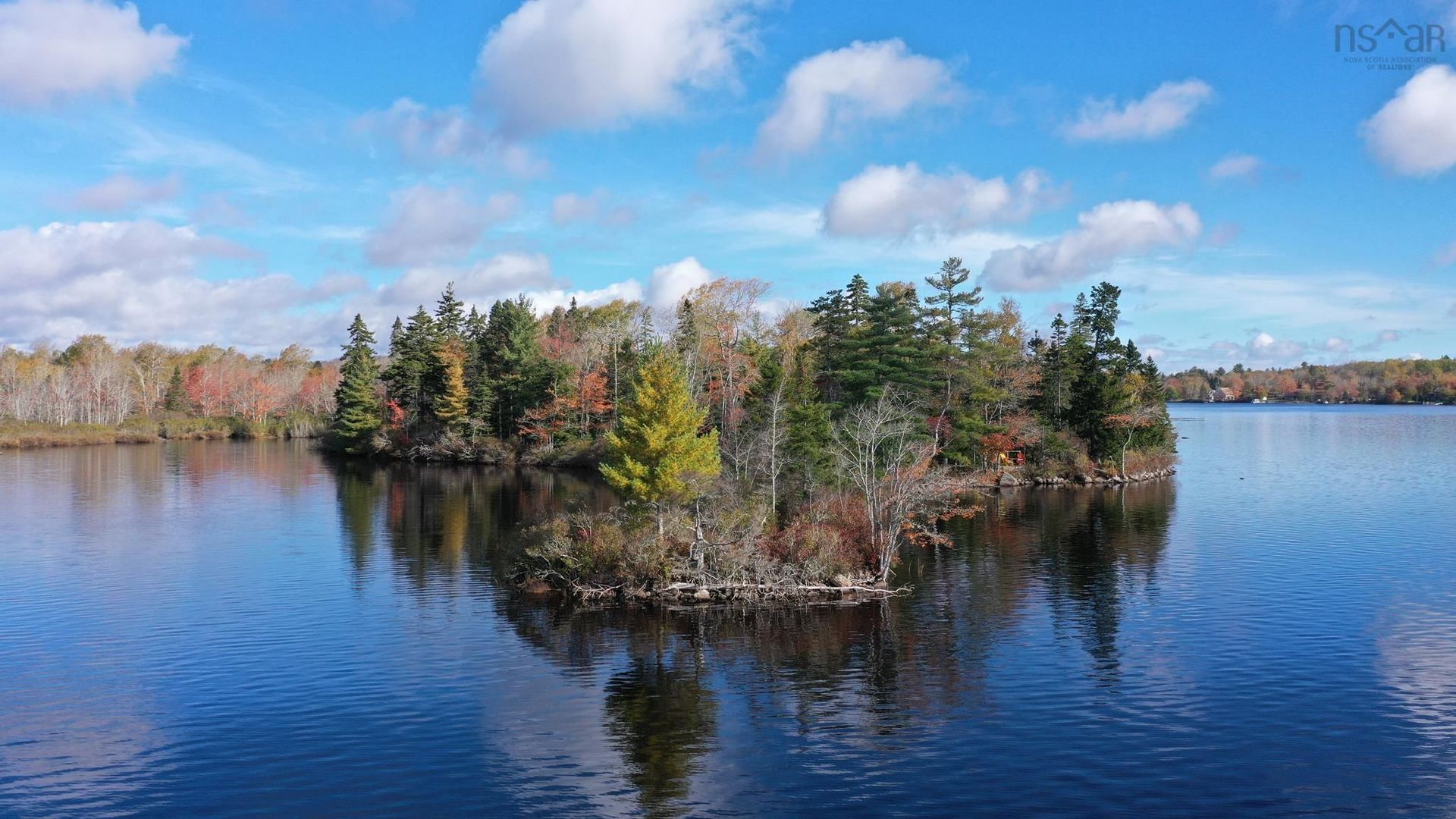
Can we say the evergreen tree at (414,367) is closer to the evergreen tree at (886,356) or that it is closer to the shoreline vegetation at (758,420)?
the shoreline vegetation at (758,420)

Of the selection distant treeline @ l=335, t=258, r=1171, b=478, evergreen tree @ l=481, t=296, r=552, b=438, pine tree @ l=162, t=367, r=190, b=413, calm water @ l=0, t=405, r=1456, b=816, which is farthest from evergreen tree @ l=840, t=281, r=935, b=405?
pine tree @ l=162, t=367, r=190, b=413

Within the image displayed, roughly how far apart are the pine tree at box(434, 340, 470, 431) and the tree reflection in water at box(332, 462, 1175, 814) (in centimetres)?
4400

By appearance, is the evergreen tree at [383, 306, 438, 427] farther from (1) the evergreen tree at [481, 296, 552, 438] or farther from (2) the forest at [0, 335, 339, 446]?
(2) the forest at [0, 335, 339, 446]

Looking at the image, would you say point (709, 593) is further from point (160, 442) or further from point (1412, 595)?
point (160, 442)

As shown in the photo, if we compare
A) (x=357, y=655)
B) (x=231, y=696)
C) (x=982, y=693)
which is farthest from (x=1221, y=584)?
(x=231, y=696)

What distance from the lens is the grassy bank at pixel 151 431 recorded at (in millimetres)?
119700

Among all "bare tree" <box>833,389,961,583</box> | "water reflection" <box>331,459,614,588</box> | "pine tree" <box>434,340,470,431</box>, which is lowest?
"water reflection" <box>331,459,614,588</box>

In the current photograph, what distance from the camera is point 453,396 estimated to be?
348ft

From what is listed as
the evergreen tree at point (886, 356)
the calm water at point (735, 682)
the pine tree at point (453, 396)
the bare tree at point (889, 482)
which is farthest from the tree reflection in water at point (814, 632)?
the pine tree at point (453, 396)

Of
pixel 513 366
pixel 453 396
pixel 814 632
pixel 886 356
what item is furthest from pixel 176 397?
pixel 814 632

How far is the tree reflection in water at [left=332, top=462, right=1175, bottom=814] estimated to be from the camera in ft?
84.1

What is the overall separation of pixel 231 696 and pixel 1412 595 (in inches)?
1789

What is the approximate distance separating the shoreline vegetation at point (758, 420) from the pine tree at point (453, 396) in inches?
11.5

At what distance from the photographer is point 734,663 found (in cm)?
3084
